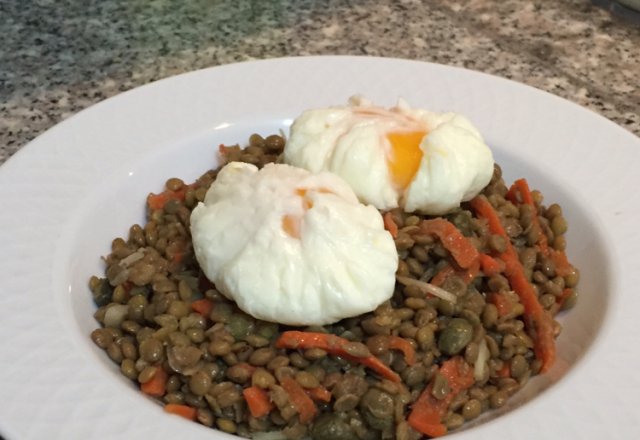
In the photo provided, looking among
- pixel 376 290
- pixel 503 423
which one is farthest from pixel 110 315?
pixel 503 423

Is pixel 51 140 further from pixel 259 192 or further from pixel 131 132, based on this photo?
pixel 259 192

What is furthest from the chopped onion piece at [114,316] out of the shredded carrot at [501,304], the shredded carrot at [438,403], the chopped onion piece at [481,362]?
the shredded carrot at [501,304]

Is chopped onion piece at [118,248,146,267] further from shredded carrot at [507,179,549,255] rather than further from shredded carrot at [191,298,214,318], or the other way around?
shredded carrot at [507,179,549,255]

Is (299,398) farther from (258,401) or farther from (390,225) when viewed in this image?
(390,225)

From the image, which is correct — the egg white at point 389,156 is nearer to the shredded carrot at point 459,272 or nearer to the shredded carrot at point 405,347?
the shredded carrot at point 459,272

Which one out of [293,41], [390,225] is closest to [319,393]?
[390,225]
